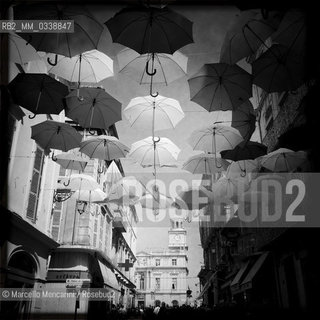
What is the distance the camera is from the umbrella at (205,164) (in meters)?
11.0

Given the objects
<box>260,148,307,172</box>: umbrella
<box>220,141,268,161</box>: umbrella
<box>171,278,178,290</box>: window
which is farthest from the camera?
<box>171,278,178,290</box>: window

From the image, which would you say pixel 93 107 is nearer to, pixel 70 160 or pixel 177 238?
pixel 70 160

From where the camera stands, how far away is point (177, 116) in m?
8.94

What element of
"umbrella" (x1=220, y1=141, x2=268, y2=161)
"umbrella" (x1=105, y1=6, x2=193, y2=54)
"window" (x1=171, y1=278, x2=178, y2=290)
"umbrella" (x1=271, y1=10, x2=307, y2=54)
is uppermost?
"umbrella" (x1=271, y1=10, x2=307, y2=54)

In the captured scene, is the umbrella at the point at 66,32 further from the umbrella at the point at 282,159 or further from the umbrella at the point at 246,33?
the umbrella at the point at 282,159

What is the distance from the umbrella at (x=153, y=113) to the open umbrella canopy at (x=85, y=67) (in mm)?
1367

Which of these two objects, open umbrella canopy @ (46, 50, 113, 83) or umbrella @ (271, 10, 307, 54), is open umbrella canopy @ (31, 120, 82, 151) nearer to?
open umbrella canopy @ (46, 50, 113, 83)

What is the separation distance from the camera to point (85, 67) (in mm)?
7492

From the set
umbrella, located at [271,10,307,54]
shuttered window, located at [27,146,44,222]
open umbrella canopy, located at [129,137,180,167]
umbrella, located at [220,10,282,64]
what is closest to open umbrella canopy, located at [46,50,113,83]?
umbrella, located at [220,10,282,64]

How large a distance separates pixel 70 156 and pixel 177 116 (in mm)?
4276

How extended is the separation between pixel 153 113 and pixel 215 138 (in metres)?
2.08

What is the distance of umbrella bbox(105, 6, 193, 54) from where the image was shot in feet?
18.4

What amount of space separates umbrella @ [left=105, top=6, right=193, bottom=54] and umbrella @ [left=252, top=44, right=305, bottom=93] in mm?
1775

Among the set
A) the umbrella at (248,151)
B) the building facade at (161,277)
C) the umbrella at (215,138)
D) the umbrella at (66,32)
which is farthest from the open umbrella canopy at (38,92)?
the building facade at (161,277)
